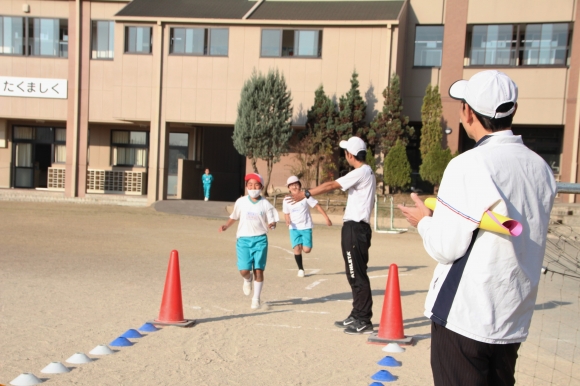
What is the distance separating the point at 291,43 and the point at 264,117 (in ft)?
12.6

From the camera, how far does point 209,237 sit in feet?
54.5

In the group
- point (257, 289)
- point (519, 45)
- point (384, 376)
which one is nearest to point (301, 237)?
point (257, 289)

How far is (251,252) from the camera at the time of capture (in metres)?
8.05

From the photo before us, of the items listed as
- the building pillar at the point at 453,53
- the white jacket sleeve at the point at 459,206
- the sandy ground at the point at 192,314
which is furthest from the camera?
the building pillar at the point at 453,53

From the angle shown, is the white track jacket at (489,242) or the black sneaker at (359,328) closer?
the white track jacket at (489,242)

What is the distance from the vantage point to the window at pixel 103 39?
→ 29.1 meters

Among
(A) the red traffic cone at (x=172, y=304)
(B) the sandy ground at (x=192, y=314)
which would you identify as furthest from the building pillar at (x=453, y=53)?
(A) the red traffic cone at (x=172, y=304)

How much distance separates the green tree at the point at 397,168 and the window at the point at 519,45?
5.90 m

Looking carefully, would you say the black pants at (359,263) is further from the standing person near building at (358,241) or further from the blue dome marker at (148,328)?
the blue dome marker at (148,328)

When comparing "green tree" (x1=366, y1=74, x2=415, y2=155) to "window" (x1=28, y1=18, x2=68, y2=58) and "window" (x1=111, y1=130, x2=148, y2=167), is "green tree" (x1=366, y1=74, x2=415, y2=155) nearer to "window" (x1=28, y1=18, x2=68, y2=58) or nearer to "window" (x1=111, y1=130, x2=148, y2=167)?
"window" (x1=111, y1=130, x2=148, y2=167)

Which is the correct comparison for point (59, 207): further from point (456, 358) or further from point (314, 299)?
point (456, 358)

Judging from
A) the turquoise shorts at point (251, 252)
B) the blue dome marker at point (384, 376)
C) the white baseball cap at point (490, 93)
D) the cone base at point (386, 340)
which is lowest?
the cone base at point (386, 340)

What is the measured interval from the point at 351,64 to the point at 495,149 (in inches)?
942

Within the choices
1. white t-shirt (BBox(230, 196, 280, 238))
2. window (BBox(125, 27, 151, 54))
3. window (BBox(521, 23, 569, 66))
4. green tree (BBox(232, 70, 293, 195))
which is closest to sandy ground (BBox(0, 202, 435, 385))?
white t-shirt (BBox(230, 196, 280, 238))
